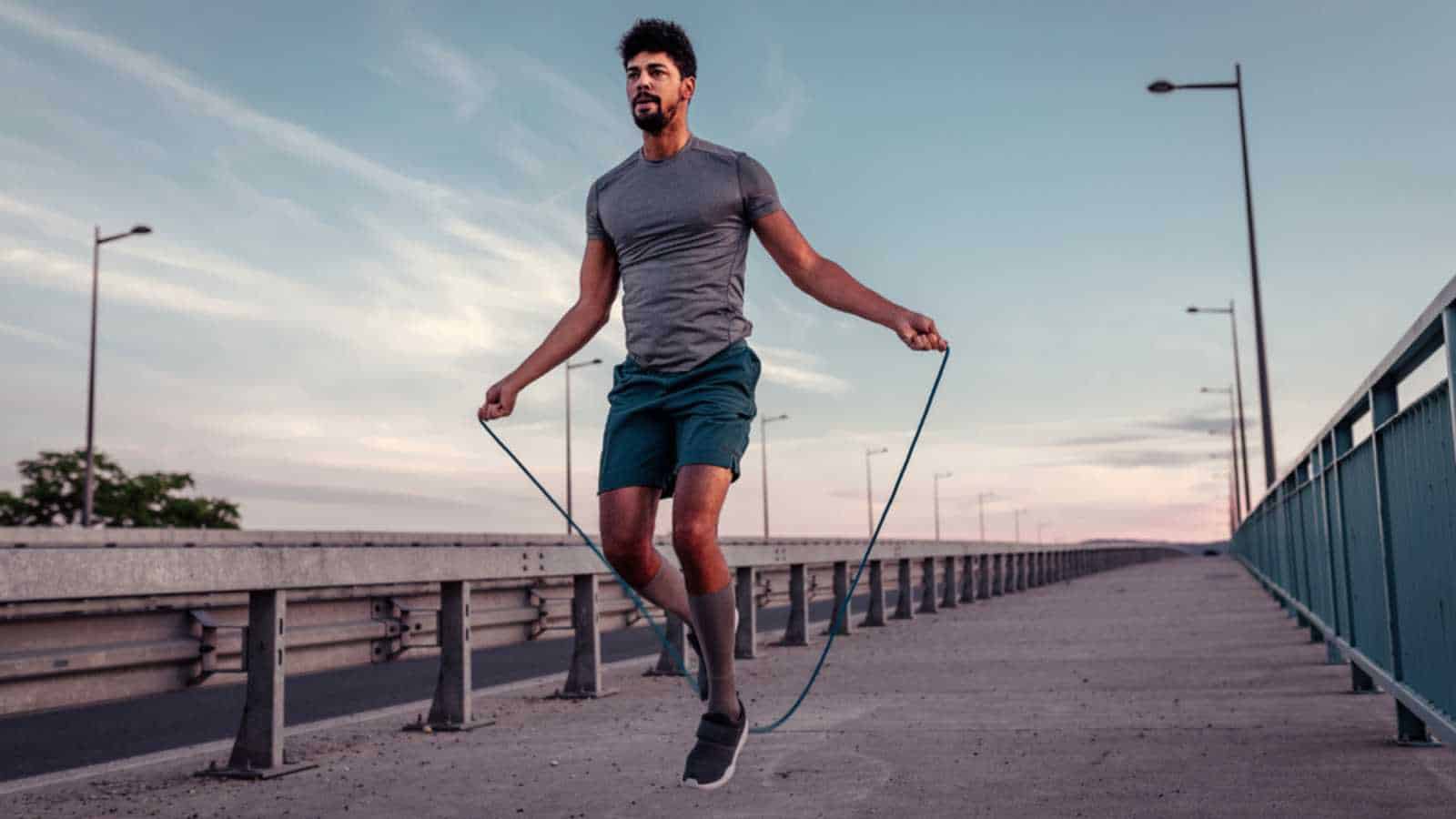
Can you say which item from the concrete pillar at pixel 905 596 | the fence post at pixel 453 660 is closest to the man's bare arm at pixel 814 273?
the fence post at pixel 453 660

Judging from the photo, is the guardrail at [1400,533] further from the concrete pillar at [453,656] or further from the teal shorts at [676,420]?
the concrete pillar at [453,656]

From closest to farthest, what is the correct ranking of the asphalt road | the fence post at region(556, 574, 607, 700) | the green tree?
the asphalt road
the fence post at region(556, 574, 607, 700)
the green tree

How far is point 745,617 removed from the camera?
1241cm

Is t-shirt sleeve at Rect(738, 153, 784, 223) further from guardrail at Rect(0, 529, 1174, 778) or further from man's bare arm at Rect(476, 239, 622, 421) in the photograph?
guardrail at Rect(0, 529, 1174, 778)

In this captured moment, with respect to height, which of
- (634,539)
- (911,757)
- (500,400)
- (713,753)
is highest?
(500,400)

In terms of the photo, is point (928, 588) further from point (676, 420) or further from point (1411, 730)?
point (676, 420)

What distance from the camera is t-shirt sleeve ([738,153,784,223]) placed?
4598 mm

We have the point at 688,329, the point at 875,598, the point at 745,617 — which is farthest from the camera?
the point at 875,598

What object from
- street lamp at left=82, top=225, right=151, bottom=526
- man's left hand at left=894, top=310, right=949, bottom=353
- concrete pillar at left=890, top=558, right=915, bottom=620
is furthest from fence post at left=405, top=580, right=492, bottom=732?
street lamp at left=82, top=225, right=151, bottom=526

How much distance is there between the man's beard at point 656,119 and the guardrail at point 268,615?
2.50 metres

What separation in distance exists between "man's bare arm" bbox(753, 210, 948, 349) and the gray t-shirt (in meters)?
0.06

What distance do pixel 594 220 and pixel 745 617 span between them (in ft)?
25.8

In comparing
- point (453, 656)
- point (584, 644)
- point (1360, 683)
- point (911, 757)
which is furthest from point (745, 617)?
point (911, 757)

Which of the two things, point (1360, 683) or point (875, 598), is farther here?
point (875, 598)
